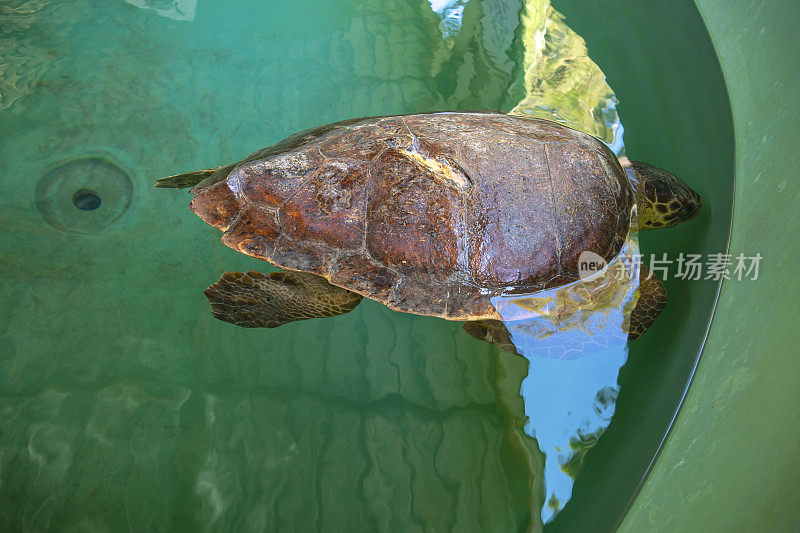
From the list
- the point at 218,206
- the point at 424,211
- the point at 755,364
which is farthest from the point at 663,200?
the point at 218,206

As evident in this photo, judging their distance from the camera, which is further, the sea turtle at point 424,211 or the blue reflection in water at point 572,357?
the blue reflection in water at point 572,357

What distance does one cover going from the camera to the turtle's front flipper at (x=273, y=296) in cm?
201

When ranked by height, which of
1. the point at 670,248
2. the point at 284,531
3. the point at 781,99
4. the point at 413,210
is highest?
the point at 781,99

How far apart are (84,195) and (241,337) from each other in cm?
143

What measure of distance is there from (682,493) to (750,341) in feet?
1.92

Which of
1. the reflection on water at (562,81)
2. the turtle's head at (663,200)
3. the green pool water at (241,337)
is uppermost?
the reflection on water at (562,81)

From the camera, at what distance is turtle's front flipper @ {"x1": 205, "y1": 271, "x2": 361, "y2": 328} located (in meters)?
2.01

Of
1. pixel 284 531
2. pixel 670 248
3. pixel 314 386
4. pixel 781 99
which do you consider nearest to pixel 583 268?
pixel 670 248

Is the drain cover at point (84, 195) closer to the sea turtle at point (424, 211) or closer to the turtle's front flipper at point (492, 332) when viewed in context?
the sea turtle at point (424, 211)

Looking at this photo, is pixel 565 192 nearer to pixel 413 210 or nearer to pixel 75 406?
pixel 413 210

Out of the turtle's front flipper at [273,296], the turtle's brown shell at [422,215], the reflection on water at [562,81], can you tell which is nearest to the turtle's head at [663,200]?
the turtle's brown shell at [422,215]

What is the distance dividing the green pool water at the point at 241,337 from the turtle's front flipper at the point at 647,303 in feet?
0.32

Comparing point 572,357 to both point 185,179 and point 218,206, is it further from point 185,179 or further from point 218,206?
point 185,179

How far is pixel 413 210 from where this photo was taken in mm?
1759
